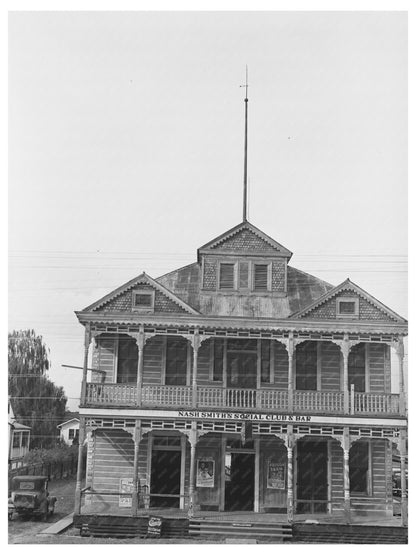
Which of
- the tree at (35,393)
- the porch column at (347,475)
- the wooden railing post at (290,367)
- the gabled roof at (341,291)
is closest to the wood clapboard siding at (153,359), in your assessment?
the wooden railing post at (290,367)

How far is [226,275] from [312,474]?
7193mm

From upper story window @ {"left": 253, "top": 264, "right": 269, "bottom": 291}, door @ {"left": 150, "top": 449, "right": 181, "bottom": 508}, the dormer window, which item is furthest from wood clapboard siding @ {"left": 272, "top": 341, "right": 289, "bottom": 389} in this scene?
the dormer window

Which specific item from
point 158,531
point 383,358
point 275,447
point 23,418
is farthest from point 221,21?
point 23,418

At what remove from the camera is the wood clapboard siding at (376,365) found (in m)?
22.7

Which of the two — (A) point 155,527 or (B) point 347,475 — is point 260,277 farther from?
(A) point 155,527

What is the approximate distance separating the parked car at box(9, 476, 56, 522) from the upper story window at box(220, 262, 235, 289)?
28.4 ft

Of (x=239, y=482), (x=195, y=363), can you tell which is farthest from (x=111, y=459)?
(x=195, y=363)

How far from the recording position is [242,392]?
22.6 m

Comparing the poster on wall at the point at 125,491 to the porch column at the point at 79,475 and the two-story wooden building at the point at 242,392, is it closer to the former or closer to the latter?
the two-story wooden building at the point at 242,392

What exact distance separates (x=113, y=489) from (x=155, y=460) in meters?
1.64

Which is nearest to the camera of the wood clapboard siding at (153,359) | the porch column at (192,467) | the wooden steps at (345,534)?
the wooden steps at (345,534)

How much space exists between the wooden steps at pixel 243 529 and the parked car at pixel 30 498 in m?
4.85

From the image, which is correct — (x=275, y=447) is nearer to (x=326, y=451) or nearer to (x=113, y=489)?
(x=326, y=451)

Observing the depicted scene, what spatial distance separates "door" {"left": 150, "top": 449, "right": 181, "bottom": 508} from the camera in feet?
73.3
